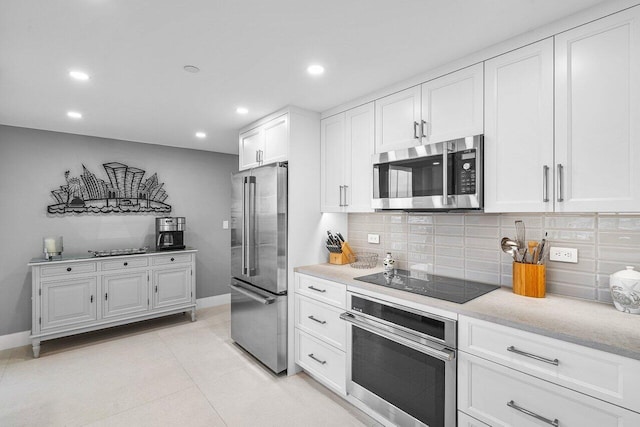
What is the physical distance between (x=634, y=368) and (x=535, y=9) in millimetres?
1616

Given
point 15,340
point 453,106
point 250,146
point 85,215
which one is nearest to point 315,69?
point 453,106

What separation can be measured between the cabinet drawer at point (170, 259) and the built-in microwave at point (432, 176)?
2.83 metres

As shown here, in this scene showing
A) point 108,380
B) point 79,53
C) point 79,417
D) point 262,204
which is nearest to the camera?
point 79,53

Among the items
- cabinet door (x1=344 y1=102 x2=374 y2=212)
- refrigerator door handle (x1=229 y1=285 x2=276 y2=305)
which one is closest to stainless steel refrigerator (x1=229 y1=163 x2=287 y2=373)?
refrigerator door handle (x1=229 y1=285 x2=276 y2=305)

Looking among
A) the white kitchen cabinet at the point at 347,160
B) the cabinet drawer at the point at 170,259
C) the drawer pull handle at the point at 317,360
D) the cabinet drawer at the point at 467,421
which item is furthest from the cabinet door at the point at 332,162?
the cabinet drawer at the point at 170,259

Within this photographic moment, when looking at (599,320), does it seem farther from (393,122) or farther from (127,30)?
(127,30)

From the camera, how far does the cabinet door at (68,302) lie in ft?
10.6

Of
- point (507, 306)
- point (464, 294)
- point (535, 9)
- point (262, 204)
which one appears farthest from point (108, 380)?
point (535, 9)

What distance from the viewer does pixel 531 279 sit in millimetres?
1824

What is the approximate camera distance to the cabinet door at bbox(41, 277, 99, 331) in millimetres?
3238

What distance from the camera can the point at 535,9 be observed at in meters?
1.52

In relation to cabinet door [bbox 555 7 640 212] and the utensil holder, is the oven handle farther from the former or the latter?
cabinet door [bbox 555 7 640 212]

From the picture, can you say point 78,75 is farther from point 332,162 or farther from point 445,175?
point 445,175

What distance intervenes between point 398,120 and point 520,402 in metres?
1.84
